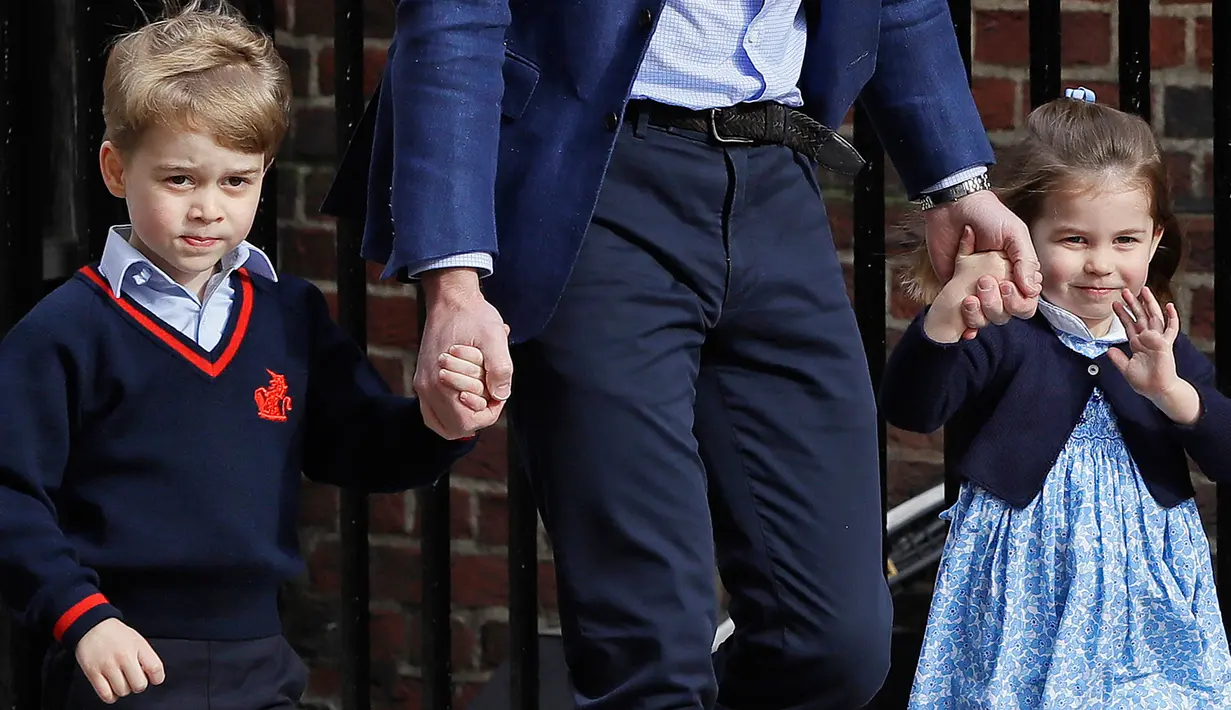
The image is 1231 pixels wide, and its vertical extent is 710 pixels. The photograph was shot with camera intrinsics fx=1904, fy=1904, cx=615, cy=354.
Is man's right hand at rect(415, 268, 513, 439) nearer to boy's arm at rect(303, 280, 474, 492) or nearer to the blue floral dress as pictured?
boy's arm at rect(303, 280, 474, 492)

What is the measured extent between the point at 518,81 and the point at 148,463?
571 millimetres

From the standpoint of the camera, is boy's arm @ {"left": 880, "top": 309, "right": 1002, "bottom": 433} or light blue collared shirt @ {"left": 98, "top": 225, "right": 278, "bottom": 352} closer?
light blue collared shirt @ {"left": 98, "top": 225, "right": 278, "bottom": 352}

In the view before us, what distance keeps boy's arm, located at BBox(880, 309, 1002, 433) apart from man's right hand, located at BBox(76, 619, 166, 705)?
907 millimetres

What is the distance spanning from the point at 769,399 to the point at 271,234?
0.94 m

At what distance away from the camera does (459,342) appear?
1.62 metres

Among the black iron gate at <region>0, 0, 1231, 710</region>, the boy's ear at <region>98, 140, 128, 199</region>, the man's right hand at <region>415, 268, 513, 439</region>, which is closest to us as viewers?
the man's right hand at <region>415, 268, 513, 439</region>

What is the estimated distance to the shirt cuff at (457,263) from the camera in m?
1.65

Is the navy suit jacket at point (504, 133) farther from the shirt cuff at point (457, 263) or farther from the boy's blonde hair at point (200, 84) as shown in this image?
the boy's blonde hair at point (200, 84)

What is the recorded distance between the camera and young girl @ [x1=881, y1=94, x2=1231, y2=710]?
2207mm

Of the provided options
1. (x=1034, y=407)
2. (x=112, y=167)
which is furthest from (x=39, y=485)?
(x=1034, y=407)

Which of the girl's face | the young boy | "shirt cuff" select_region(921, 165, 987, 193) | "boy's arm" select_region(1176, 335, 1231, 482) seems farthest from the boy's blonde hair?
"boy's arm" select_region(1176, 335, 1231, 482)

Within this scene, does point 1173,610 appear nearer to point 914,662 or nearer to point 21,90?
point 914,662

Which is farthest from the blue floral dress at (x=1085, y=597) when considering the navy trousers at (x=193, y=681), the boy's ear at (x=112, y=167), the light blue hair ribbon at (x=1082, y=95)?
the boy's ear at (x=112, y=167)

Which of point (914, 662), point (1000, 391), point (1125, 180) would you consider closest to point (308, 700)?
point (914, 662)
